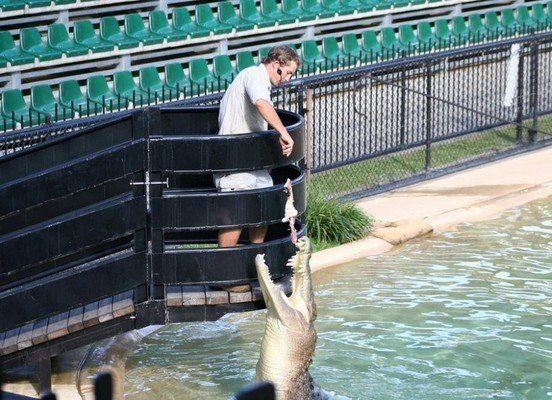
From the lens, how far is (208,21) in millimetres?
20203

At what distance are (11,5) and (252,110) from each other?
34.8ft

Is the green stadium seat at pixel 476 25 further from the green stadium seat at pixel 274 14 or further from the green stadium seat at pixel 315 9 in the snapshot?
the green stadium seat at pixel 274 14

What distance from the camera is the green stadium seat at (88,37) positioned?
709 inches

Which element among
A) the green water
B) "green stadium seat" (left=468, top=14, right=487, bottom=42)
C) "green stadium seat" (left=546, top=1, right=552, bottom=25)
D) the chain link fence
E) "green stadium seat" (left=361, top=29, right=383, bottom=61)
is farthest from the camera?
"green stadium seat" (left=546, top=1, right=552, bottom=25)

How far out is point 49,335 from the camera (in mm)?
7234

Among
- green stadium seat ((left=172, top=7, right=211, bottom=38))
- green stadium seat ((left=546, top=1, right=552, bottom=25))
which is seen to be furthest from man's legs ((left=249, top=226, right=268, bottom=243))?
green stadium seat ((left=546, top=1, right=552, bottom=25))

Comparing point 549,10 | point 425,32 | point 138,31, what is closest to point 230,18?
point 138,31

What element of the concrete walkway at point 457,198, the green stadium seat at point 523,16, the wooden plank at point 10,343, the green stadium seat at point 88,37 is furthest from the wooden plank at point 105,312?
the green stadium seat at point 523,16

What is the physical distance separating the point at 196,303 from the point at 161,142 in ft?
3.29

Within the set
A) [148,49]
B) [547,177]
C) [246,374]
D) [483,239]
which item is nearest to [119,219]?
[246,374]

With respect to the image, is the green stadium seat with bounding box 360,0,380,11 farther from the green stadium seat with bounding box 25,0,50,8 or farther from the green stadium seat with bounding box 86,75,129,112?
the green stadium seat with bounding box 86,75,129,112

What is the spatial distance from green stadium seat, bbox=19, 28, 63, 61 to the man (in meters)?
9.92

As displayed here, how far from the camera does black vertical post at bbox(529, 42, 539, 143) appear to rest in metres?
16.3

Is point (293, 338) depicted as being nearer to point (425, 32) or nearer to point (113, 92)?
point (113, 92)
